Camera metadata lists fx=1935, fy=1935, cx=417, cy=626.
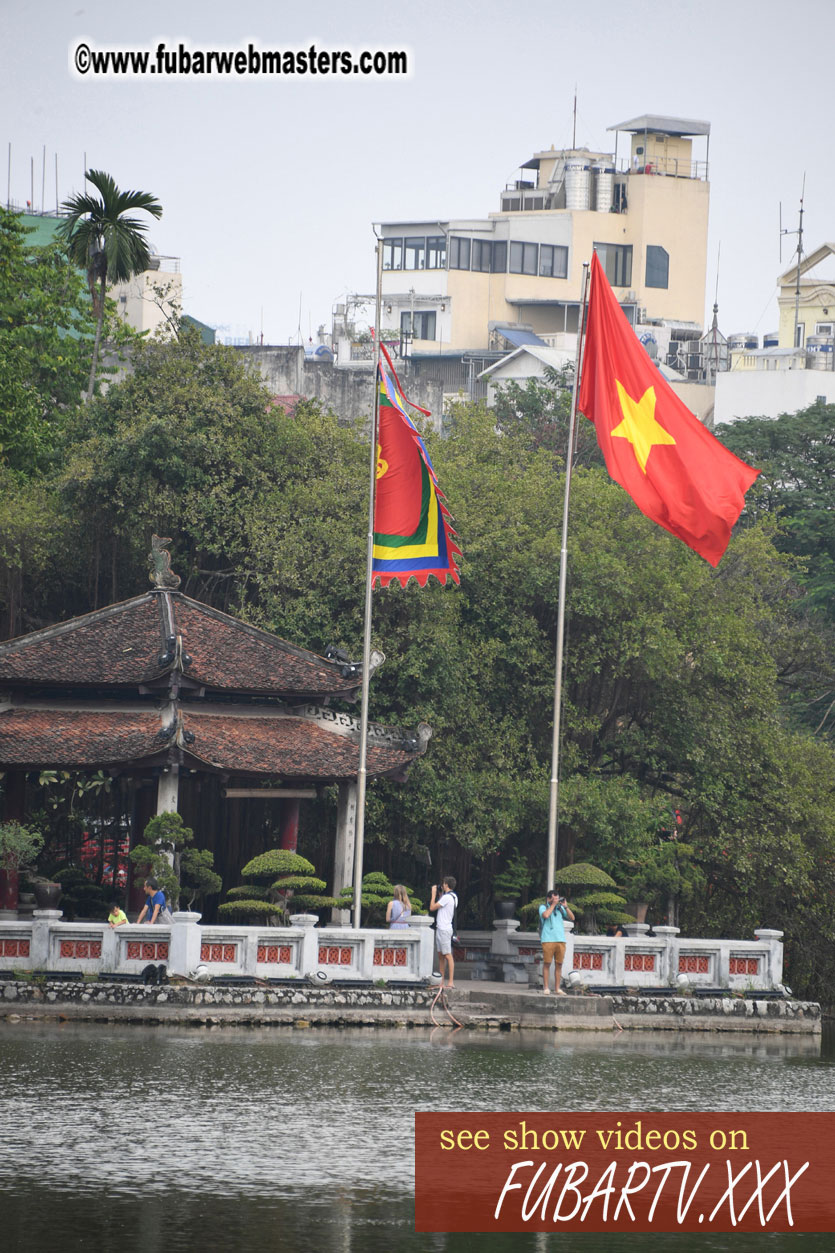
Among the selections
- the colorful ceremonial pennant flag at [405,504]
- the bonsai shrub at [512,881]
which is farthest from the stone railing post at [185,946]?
the bonsai shrub at [512,881]

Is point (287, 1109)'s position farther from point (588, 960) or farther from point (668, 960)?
point (668, 960)

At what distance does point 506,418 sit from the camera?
68500mm

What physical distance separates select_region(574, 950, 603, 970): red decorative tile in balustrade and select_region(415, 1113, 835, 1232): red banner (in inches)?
407

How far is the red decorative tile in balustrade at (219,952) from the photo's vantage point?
27.9 metres

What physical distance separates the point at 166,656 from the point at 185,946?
5727 mm

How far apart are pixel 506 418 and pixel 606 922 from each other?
123 ft

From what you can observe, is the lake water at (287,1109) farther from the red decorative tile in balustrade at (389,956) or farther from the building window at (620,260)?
the building window at (620,260)

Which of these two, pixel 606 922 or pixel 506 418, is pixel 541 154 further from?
pixel 606 922

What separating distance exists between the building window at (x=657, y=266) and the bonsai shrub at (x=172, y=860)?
6540 cm

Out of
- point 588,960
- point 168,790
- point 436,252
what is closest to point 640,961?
point 588,960

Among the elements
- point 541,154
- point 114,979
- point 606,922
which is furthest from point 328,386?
point 114,979

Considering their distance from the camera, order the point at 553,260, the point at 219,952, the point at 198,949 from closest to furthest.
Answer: the point at 198,949 < the point at 219,952 < the point at 553,260

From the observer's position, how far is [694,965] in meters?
31.5

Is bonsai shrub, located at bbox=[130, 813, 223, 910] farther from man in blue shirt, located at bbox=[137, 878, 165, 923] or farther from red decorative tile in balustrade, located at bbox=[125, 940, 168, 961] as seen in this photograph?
red decorative tile in balustrade, located at bbox=[125, 940, 168, 961]
